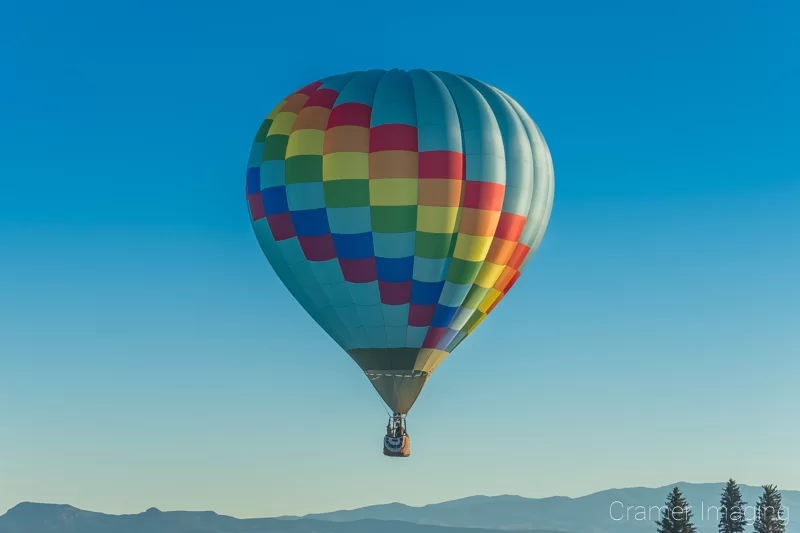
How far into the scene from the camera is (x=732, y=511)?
7912 centimetres

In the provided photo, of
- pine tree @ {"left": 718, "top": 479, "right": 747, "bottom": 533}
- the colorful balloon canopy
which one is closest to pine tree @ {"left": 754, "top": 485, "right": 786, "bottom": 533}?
pine tree @ {"left": 718, "top": 479, "right": 747, "bottom": 533}

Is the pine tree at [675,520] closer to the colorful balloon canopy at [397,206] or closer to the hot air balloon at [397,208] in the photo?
the colorful balloon canopy at [397,206]

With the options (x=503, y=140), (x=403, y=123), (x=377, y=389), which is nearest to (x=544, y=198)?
(x=503, y=140)

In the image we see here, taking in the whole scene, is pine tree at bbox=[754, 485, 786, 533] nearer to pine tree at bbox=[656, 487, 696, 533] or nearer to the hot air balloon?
pine tree at bbox=[656, 487, 696, 533]

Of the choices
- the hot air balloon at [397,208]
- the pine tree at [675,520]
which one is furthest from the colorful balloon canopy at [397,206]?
the pine tree at [675,520]

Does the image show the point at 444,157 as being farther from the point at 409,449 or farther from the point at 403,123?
the point at 409,449

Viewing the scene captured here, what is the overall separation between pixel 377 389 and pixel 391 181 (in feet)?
25.2

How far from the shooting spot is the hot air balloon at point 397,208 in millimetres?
45438

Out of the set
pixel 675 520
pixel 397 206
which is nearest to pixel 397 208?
pixel 397 206

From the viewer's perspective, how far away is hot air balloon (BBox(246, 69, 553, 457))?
149 feet

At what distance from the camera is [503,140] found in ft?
153

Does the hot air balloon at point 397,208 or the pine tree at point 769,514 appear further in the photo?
the pine tree at point 769,514

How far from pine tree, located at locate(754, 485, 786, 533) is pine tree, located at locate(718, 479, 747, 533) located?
48.5 inches

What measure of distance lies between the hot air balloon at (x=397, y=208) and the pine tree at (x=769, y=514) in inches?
1556
